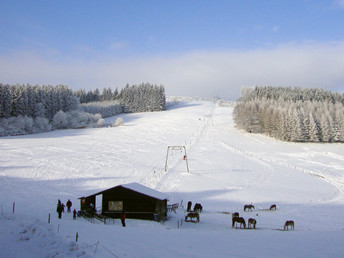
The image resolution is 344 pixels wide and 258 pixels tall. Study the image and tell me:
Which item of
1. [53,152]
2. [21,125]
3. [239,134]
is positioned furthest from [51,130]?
[239,134]

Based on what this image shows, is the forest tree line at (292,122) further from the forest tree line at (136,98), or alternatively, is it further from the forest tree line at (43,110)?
the forest tree line at (136,98)

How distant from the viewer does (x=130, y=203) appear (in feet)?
79.9

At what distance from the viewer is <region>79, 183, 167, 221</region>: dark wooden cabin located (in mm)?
23812

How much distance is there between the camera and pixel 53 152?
51.6m

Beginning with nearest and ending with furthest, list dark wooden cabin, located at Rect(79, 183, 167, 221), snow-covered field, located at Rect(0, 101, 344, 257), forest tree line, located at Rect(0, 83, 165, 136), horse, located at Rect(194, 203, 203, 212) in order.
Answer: snow-covered field, located at Rect(0, 101, 344, 257) → dark wooden cabin, located at Rect(79, 183, 167, 221) → horse, located at Rect(194, 203, 203, 212) → forest tree line, located at Rect(0, 83, 165, 136)

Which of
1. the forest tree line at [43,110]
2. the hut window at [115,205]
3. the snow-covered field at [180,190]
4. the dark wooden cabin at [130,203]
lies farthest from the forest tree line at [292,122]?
the hut window at [115,205]

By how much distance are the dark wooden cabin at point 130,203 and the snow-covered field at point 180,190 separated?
131 cm

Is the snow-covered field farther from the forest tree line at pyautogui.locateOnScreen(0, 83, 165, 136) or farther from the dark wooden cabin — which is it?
the forest tree line at pyautogui.locateOnScreen(0, 83, 165, 136)

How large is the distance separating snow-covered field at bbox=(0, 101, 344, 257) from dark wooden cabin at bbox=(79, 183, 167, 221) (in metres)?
1.31

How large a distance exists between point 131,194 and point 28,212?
7.76 meters

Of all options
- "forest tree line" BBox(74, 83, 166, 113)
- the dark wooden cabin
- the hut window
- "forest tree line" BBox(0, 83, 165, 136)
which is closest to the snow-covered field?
the dark wooden cabin

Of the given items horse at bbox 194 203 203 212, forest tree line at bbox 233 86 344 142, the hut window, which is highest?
forest tree line at bbox 233 86 344 142

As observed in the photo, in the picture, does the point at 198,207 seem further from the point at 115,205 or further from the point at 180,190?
the point at 180,190

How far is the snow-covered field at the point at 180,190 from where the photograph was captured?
1355 centimetres
